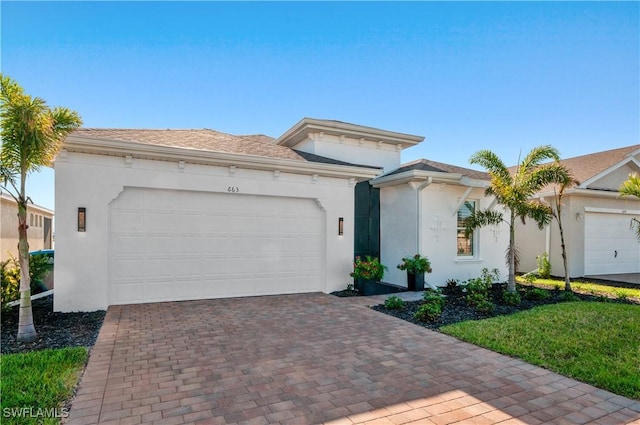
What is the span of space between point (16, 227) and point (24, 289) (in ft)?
43.2

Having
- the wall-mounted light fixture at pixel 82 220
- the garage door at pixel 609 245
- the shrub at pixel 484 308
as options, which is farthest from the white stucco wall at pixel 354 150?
the garage door at pixel 609 245

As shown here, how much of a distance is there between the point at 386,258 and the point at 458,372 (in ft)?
22.8

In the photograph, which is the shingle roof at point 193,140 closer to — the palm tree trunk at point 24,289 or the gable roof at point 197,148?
the gable roof at point 197,148

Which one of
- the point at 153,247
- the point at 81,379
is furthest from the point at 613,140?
the point at 81,379

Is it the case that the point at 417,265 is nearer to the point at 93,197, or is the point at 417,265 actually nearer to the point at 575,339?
the point at 575,339

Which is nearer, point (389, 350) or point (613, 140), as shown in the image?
point (389, 350)

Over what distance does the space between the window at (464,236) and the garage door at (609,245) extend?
212 inches

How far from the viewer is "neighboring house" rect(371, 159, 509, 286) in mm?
9930

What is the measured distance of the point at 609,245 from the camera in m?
13.2

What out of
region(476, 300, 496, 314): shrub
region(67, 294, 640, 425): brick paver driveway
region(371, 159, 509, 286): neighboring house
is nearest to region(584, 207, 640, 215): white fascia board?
region(371, 159, 509, 286): neighboring house

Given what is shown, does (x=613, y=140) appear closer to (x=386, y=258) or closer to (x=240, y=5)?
(x=386, y=258)

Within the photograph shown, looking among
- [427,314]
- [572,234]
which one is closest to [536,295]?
[427,314]

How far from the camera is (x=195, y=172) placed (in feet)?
25.9

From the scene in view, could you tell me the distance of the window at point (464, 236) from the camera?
10695 millimetres
